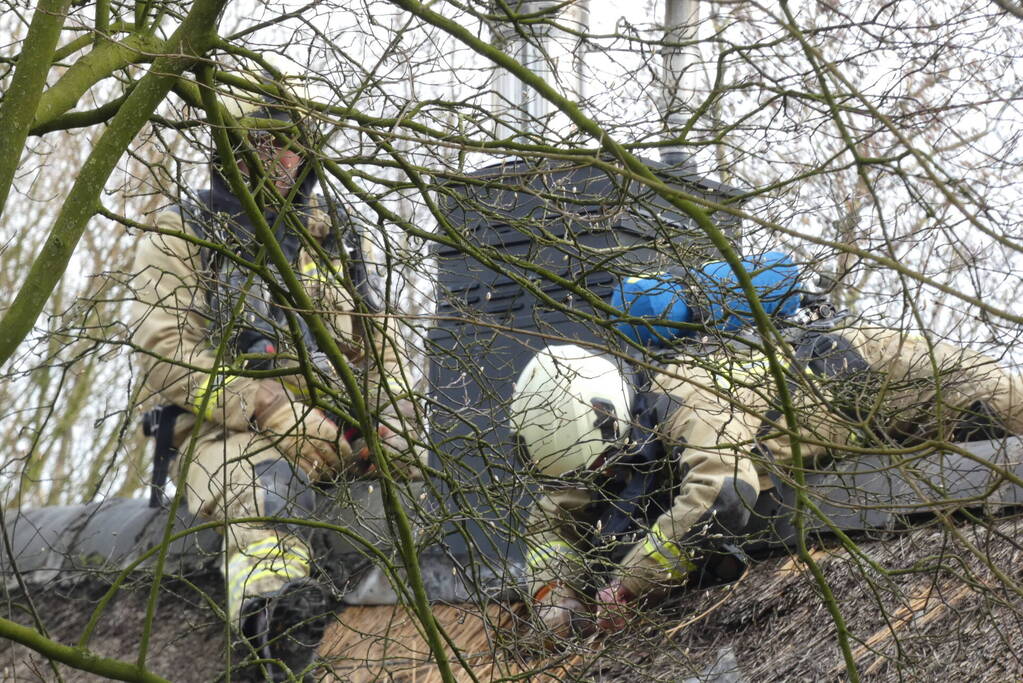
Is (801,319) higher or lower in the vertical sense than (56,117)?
lower

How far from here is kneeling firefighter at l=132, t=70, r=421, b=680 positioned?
2934 millimetres

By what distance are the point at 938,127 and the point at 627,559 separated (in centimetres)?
196

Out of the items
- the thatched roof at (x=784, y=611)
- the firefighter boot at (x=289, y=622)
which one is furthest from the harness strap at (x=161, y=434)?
the firefighter boot at (x=289, y=622)

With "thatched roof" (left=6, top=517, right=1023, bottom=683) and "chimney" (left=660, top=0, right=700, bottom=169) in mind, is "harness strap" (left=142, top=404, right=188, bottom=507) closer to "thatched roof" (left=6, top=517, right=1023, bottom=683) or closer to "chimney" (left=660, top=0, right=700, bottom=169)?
"thatched roof" (left=6, top=517, right=1023, bottom=683)

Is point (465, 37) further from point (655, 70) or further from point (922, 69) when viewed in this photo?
point (922, 69)

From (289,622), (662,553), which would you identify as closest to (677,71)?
(662,553)

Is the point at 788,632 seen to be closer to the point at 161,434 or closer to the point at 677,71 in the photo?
the point at 677,71

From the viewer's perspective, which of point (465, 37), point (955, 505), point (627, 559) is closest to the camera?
point (955, 505)

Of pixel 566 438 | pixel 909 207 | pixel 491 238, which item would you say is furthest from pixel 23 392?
pixel 909 207

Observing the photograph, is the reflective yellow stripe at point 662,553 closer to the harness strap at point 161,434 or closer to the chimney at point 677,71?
the chimney at point 677,71

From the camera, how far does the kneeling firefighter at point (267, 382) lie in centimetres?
293

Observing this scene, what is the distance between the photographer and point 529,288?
9.77 ft

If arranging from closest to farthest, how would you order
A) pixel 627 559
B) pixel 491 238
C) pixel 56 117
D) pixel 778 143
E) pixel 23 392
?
pixel 56 117
pixel 778 143
pixel 627 559
pixel 491 238
pixel 23 392

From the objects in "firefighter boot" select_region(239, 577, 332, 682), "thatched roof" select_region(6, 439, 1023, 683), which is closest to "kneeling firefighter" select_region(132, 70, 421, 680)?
"firefighter boot" select_region(239, 577, 332, 682)
